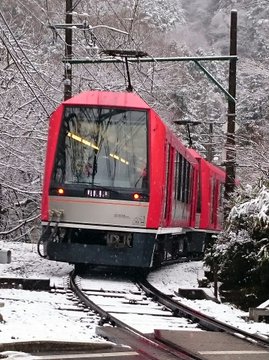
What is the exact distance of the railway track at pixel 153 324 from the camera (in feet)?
27.3

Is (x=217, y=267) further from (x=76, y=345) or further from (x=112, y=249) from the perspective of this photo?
(x=76, y=345)

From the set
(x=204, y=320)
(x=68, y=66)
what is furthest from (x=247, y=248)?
(x=68, y=66)

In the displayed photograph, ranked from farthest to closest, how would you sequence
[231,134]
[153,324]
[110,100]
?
[231,134], [110,100], [153,324]

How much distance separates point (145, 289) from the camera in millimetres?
14656

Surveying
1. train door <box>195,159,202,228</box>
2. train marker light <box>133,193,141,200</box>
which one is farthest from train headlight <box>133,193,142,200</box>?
train door <box>195,159,202,228</box>

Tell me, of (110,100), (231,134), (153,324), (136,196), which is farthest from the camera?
(231,134)

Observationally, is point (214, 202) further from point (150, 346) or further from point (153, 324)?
point (150, 346)

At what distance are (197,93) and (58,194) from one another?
47130mm

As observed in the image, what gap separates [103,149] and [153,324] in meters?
6.16

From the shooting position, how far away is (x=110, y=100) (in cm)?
1622

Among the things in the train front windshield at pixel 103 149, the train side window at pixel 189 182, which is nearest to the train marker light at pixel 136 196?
the train front windshield at pixel 103 149

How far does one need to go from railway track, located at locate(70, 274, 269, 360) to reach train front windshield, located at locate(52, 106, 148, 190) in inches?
90.2

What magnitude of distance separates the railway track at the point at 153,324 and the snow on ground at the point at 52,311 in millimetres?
331

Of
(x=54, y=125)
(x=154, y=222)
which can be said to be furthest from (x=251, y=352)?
(x=54, y=125)
